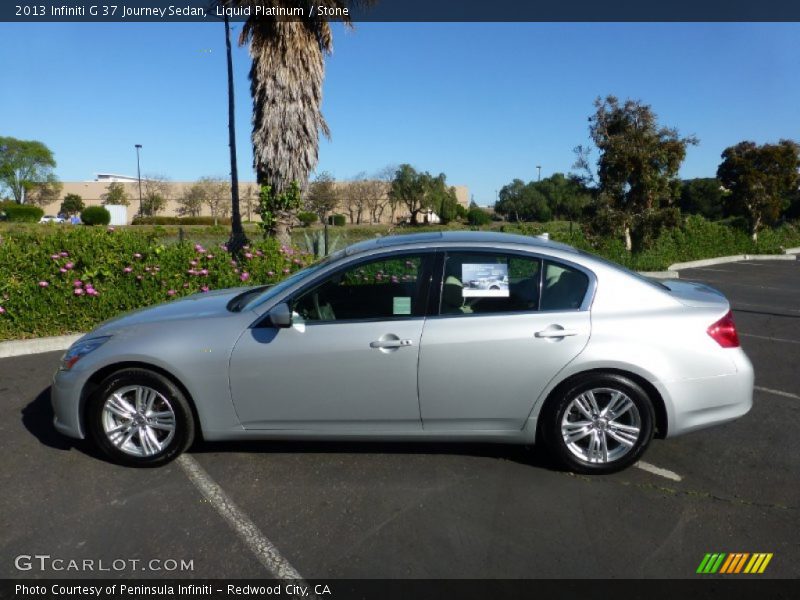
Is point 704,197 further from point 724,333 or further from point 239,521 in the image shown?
point 239,521

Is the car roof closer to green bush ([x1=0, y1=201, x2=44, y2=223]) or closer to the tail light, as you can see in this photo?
the tail light

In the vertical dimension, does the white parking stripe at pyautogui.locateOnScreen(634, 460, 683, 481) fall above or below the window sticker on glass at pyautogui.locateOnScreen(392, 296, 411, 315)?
below

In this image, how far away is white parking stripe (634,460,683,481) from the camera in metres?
4.01

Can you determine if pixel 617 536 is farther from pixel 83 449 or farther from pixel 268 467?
pixel 83 449

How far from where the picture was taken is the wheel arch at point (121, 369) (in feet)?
13.2

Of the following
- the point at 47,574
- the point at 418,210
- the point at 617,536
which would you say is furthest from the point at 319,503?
the point at 418,210

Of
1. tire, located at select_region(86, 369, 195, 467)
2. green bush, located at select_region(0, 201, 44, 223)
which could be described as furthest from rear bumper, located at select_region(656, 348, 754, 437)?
green bush, located at select_region(0, 201, 44, 223)

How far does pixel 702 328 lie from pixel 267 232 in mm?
9593

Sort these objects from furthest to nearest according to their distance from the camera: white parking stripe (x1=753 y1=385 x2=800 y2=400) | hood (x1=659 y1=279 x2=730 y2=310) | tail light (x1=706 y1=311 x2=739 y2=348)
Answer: white parking stripe (x1=753 y1=385 x2=800 y2=400), hood (x1=659 y1=279 x2=730 y2=310), tail light (x1=706 y1=311 x2=739 y2=348)

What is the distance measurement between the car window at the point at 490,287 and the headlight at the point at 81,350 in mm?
2258

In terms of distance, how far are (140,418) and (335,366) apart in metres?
1.35

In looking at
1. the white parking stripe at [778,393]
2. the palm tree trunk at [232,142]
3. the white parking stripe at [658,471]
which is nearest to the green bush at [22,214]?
the palm tree trunk at [232,142]
